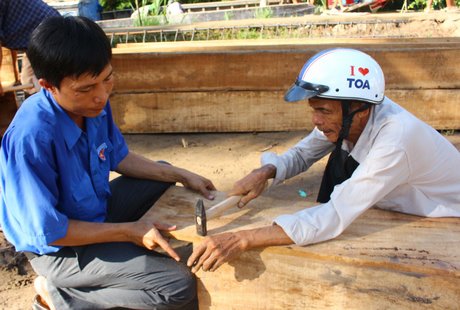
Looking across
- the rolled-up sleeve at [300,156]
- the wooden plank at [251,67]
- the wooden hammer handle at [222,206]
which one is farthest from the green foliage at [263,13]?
the wooden hammer handle at [222,206]

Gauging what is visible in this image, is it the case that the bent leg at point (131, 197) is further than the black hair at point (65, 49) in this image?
Yes

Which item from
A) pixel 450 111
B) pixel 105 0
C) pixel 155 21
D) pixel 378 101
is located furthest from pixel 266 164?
pixel 105 0

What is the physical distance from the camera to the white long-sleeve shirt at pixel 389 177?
217 centimetres

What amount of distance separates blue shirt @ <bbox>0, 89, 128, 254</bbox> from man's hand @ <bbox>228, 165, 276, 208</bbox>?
0.77 m

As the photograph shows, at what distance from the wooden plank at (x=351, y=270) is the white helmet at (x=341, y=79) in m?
0.67

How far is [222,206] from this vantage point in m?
2.55

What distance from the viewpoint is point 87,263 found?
2.21 metres

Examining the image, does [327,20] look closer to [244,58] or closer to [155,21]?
[155,21]

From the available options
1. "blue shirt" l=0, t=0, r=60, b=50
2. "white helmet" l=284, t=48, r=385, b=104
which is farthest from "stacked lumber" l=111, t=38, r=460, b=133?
"white helmet" l=284, t=48, r=385, b=104

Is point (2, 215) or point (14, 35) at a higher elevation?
point (14, 35)

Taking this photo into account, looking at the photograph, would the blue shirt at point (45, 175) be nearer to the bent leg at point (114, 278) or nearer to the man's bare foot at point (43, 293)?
the bent leg at point (114, 278)

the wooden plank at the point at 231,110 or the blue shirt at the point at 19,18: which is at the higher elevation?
the blue shirt at the point at 19,18

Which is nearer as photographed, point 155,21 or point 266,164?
point 266,164

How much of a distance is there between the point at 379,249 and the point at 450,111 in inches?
120
